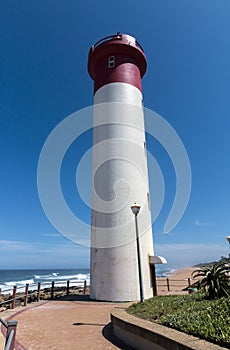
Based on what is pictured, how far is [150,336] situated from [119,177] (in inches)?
315

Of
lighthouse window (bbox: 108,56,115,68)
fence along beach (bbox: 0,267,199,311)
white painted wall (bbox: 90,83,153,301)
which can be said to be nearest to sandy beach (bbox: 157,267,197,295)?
fence along beach (bbox: 0,267,199,311)

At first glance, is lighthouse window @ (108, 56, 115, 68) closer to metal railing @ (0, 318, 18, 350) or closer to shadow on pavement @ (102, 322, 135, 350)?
shadow on pavement @ (102, 322, 135, 350)

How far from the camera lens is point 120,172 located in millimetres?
12438

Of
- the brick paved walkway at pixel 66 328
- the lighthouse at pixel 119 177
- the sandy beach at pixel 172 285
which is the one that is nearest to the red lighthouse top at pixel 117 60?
the lighthouse at pixel 119 177

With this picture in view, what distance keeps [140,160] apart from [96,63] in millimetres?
6721

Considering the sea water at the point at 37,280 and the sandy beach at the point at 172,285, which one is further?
the sea water at the point at 37,280

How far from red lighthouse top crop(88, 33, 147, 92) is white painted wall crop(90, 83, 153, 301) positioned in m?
0.57

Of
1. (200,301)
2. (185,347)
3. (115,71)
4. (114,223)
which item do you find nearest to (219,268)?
(200,301)

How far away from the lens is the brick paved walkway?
18.6 ft

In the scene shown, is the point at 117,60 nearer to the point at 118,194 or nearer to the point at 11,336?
the point at 118,194

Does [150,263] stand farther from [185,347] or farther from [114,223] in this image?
[185,347]

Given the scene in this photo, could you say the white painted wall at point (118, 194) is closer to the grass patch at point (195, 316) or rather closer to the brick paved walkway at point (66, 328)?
the brick paved walkway at point (66, 328)

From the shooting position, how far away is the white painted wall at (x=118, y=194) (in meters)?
11.3

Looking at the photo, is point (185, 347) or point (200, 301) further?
point (200, 301)
